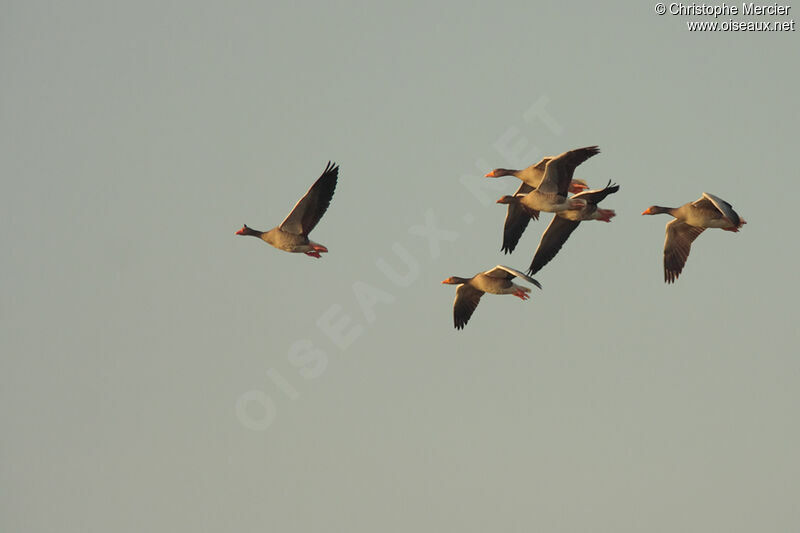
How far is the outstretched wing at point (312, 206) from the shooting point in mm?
32188

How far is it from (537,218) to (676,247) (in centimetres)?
385

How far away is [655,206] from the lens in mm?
37188

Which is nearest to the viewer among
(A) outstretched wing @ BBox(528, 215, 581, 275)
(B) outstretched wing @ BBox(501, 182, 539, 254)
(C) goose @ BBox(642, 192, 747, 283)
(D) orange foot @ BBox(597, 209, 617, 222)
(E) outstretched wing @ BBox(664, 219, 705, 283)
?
(C) goose @ BBox(642, 192, 747, 283)

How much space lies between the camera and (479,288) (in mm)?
36562

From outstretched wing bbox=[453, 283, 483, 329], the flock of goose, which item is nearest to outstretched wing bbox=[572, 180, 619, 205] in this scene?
the flock of goose

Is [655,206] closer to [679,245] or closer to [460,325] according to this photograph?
[679,245]

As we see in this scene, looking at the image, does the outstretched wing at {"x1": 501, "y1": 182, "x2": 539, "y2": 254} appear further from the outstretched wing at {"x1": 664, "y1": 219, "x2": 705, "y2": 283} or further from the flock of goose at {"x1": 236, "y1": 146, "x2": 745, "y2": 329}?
the outstretched wing at {"x1": 664, "y1": 219, "x2": 705, "y2": 283}

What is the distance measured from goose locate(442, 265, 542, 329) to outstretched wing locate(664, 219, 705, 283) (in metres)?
4.09

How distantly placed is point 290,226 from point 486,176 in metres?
7.79

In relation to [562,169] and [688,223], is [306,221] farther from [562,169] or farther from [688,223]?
[688,223]

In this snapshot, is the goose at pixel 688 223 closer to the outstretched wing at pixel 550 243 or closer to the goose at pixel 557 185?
the outstretched wing at pixel 550 243

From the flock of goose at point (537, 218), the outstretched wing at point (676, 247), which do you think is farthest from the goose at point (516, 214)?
the outstretched wing at point (676, 247)

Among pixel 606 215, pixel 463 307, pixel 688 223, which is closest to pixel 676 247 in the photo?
pixel 688 223

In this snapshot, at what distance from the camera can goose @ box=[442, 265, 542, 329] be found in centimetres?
3569
